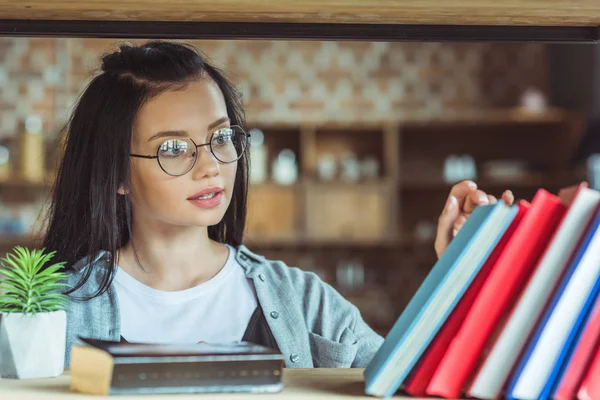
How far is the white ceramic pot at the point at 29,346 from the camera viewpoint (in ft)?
3.26

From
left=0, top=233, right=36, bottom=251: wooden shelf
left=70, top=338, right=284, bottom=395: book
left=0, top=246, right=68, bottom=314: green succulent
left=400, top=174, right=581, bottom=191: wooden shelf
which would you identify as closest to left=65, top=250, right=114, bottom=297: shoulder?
left=0, top=246, right=68, bottom=314: green succulent

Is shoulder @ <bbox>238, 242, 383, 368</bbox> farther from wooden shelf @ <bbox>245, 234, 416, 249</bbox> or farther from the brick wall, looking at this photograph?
the brick wall

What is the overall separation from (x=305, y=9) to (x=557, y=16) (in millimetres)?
341

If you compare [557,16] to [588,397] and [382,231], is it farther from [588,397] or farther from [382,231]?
[382,231]

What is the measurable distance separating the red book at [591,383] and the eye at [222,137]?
837mm

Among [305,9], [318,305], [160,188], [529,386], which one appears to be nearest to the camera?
[529,386]

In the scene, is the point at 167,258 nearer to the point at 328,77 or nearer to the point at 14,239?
the point at 14,239

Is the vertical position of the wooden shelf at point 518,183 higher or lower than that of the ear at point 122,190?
lower

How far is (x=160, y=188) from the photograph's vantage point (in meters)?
1.49

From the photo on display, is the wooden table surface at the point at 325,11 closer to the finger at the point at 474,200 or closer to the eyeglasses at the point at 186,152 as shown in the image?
the finger at the point at 474,200

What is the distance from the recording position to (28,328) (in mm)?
1004

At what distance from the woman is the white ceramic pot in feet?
1.41

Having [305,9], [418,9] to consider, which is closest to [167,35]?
[305,9]

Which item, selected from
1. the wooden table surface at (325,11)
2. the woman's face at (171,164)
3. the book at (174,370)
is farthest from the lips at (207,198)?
the book at (174,370)
